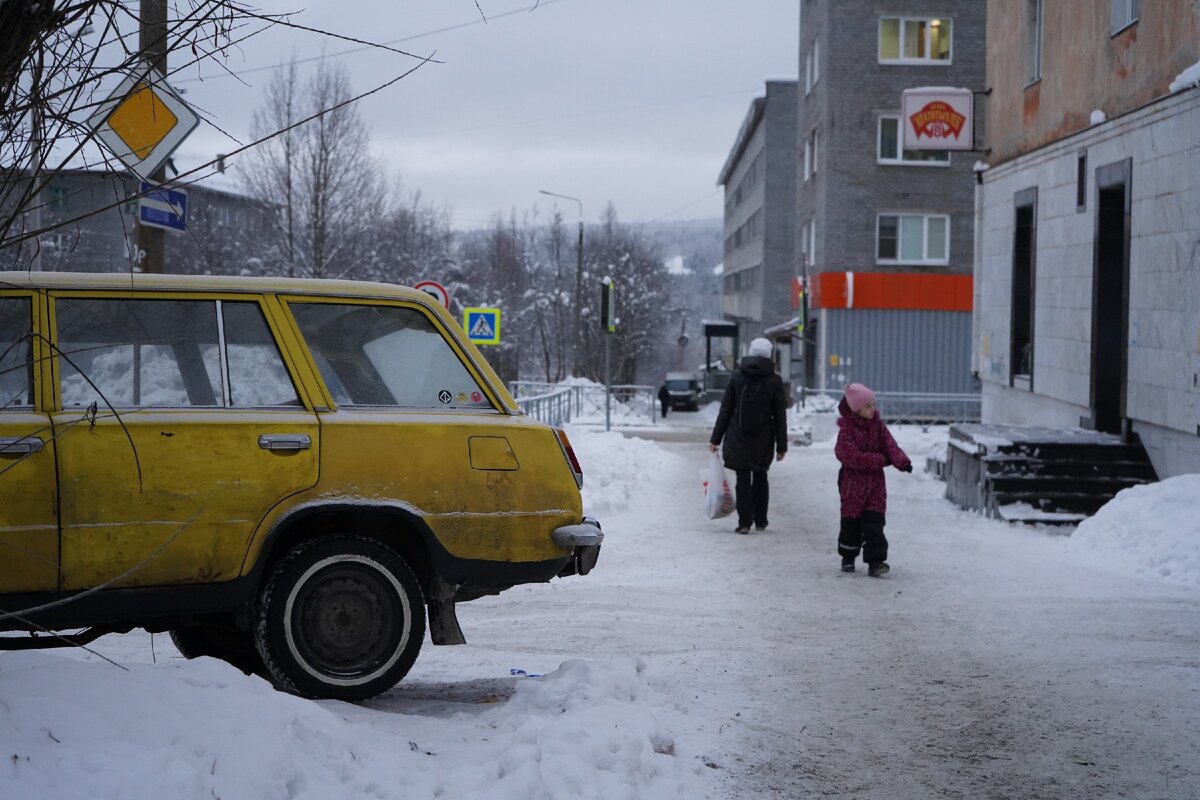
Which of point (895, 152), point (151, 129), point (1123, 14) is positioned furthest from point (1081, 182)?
point (895, 152)

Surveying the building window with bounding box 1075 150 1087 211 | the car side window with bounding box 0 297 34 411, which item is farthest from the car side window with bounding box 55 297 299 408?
the building window with bounding box 1075 150 1087 211

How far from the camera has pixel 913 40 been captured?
43.9 metres

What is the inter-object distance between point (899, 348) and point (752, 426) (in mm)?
31238

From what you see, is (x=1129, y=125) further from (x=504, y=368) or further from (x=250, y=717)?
(x=504, y=368)

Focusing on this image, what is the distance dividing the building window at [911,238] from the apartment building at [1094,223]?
66.5ft

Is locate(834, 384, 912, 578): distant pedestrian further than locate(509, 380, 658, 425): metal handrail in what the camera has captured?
No

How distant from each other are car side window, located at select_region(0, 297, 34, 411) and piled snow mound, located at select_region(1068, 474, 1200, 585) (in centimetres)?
801

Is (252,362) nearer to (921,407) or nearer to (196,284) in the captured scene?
(196,284)

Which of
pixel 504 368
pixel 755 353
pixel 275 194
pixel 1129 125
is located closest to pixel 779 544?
pixel 755 353

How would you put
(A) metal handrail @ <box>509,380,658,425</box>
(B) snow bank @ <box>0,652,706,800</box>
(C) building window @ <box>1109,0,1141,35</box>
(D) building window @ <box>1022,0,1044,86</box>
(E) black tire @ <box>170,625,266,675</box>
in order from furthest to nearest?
(A) metal handrail @ <box>509,380,658,425</box>, (D) building window @ <box>1022,0,1044,86</box>, (C) building window @ <box>1109,0,1141,35</box>, (E) black tire @ <box>170,625,266,675</box>, (B) snow bank @ <box>0,652,706,800</box>

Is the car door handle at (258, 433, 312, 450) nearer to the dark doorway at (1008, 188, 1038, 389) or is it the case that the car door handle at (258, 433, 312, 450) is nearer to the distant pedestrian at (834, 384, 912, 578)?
the distant pedestrian at (834, 384, 912, 578)

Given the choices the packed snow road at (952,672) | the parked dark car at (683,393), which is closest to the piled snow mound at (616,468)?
the packed snow road at (952,672)

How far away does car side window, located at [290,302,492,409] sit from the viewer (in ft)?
20.6

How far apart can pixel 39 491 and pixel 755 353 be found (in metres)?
8.88
